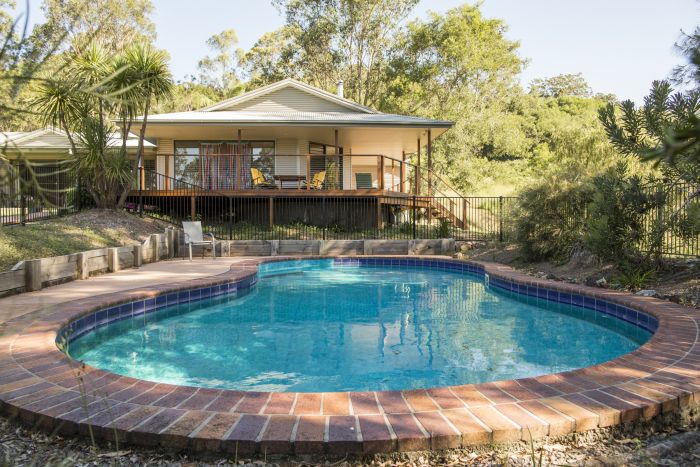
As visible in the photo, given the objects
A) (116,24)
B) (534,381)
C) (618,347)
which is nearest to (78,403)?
(534,381)

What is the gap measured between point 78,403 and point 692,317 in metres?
5.86

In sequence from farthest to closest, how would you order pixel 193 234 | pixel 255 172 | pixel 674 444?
pixel 255 172, pixel 193 234, pixel 674 444

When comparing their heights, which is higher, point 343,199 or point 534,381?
point 343,199

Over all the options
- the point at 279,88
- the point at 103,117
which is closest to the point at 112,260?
the point at 103,117

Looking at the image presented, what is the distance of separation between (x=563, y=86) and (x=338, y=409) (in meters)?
59.6

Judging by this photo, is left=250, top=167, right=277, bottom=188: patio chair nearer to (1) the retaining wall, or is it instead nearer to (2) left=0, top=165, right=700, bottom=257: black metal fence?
(2) left=0, top=165, right=700, bottom=257: black metal fence

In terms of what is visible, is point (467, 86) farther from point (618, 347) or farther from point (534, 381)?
point (534, 381)

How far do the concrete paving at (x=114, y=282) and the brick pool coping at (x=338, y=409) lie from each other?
2.57m

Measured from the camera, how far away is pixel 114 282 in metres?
8.04

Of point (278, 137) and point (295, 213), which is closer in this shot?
point (295, 213)

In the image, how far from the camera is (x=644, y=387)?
319 centimetres

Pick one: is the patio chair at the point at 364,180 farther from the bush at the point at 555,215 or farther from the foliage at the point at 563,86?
the foliage at the point at 563,86

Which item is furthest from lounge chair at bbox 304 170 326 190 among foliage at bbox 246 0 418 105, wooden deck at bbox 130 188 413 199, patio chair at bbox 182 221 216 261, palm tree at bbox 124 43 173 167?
foliage at bbox 246 0 418 105

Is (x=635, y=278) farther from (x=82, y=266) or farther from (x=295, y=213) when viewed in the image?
(x=295, y=213)
